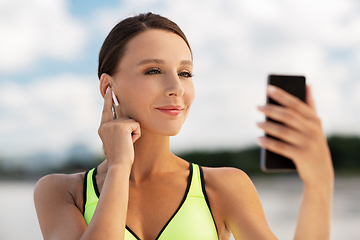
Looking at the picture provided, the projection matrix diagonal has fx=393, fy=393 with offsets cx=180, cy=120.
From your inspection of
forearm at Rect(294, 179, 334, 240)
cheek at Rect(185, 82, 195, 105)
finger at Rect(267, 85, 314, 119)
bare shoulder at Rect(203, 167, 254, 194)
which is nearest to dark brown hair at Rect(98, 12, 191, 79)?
cheek at Rect(185, 82, 195, 105)

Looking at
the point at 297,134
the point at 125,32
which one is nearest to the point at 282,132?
the point at 297,134

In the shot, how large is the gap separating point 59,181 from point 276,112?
1800mm

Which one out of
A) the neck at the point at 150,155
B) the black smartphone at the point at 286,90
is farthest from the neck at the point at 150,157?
the black smartphone at the point at 286,90

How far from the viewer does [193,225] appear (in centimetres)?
237

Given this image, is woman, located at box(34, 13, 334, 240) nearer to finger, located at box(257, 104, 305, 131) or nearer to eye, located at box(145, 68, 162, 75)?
eye, located at box(145, 68, 162, 75)

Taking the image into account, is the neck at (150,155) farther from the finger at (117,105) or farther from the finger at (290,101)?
the finger at (290,101)

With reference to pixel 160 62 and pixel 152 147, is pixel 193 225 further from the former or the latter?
pixel 160 62

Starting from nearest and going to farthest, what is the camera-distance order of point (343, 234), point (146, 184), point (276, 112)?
point (276, 112) < point (146, 184) < point (343, 234)

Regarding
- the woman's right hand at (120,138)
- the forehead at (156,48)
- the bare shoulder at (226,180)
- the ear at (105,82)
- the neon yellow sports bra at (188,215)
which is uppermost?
the forehead at (156,48)

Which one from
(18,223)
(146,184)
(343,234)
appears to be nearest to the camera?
(146,184)

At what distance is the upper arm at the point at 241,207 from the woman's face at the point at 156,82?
0.49 metres

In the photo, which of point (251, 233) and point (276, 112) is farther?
point (251, 233)

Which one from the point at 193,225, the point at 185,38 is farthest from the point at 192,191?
the point at 185,38

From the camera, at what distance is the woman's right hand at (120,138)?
2.25 metres
